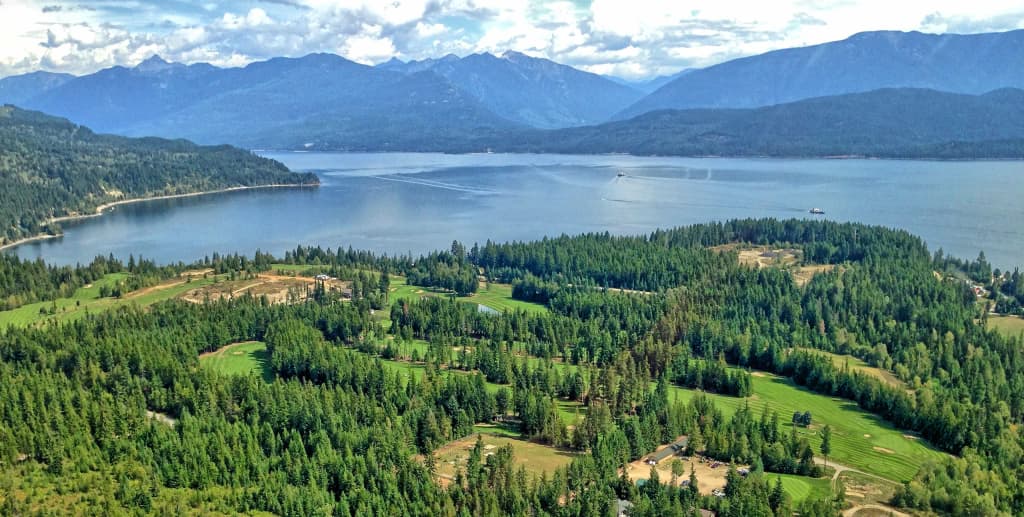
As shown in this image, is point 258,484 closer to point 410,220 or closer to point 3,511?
point 3,511

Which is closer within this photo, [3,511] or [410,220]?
[3,511]

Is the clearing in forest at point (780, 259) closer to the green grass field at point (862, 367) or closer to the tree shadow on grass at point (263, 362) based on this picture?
the green grass field at point (862, 367)

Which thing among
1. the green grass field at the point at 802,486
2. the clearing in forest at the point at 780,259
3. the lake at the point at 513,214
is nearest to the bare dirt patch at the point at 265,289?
the lake at the point at 513,214

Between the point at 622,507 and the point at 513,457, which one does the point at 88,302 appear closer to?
the point at 513,457

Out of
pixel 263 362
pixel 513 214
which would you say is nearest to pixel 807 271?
pixel 263 362

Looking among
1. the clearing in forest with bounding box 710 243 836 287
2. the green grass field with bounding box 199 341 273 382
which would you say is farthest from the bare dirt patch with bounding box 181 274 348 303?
the clearing in forest with bounding box 710 243 836 287

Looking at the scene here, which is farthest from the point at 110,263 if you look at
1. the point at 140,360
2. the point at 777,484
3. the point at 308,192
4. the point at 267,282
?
the point at 308,192

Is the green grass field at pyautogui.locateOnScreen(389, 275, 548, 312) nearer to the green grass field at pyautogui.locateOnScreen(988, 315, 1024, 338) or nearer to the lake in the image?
the lake
